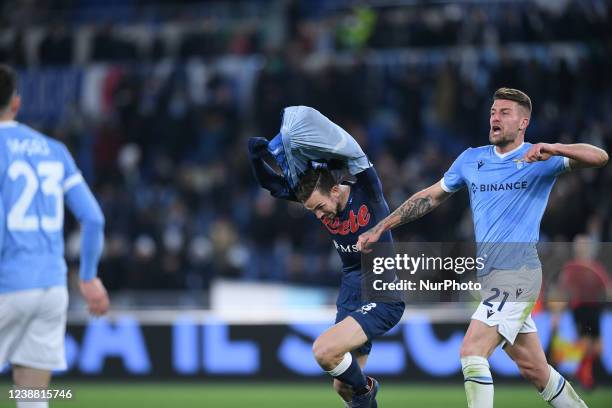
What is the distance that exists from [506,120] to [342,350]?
182cm

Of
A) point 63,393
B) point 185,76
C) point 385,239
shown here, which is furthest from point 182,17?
point 385,239

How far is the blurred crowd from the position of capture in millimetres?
14969

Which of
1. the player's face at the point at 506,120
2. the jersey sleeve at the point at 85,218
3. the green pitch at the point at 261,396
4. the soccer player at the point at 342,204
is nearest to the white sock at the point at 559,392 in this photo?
the soccer player at the point at 342,204

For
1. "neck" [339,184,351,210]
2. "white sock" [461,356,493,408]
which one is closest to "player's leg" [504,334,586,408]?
"white sock" [461,356,493,408]

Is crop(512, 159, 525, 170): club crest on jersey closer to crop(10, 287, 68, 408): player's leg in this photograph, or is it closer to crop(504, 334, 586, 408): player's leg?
crop(504, 334, 586, 408): player's leg

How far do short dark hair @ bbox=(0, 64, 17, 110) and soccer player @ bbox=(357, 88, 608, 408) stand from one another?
7.72ft

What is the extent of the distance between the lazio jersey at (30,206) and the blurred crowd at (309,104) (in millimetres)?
8761

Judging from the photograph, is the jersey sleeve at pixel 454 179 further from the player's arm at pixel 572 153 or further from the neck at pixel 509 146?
the player's arm at pixel 572 153

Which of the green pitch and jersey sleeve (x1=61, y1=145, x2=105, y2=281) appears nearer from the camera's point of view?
jersey sleeve (x1=61, y1=145, x2=105, y2=281)

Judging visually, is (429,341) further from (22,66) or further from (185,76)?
(22,66)

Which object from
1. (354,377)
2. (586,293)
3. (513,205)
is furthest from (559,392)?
(586,293)

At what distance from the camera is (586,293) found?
1073 cm

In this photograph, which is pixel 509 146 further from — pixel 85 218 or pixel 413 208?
pixel 85 218

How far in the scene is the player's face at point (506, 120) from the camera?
21.4 feet
